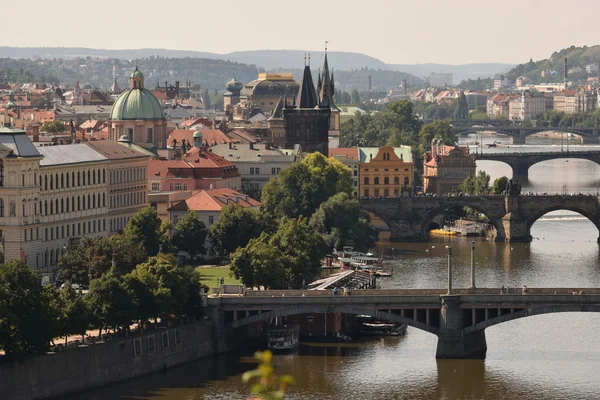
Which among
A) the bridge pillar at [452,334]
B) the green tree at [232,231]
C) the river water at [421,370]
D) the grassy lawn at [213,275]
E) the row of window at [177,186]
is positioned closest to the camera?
the river water at [421,370]

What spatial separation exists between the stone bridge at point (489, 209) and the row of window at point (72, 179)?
3676 cm

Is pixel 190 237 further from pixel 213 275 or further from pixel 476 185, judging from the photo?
pixel 476 185

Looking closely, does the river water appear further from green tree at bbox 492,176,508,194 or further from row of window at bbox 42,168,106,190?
green tree at bbox 492,176,508,194

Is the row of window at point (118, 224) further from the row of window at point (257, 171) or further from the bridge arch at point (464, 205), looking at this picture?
the bridge arch at point (464, 205)

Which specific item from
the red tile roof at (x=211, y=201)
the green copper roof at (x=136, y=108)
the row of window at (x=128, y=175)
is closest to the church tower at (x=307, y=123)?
the green copper roof at (x=136, y=108)

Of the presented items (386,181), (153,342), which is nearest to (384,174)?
(386,181)

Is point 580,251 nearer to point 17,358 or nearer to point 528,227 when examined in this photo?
point 528,227

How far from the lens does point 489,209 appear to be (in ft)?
461

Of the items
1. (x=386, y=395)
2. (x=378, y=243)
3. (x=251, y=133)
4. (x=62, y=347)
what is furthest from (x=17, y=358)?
(x=251, y=133)

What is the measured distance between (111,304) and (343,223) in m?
46.5

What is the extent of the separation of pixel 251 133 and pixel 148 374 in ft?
325

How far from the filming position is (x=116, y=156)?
A: 108250mm

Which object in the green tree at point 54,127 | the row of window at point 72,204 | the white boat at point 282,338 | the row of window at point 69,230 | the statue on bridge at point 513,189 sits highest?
the green tree at point 54,127

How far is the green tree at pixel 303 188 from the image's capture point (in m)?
124
